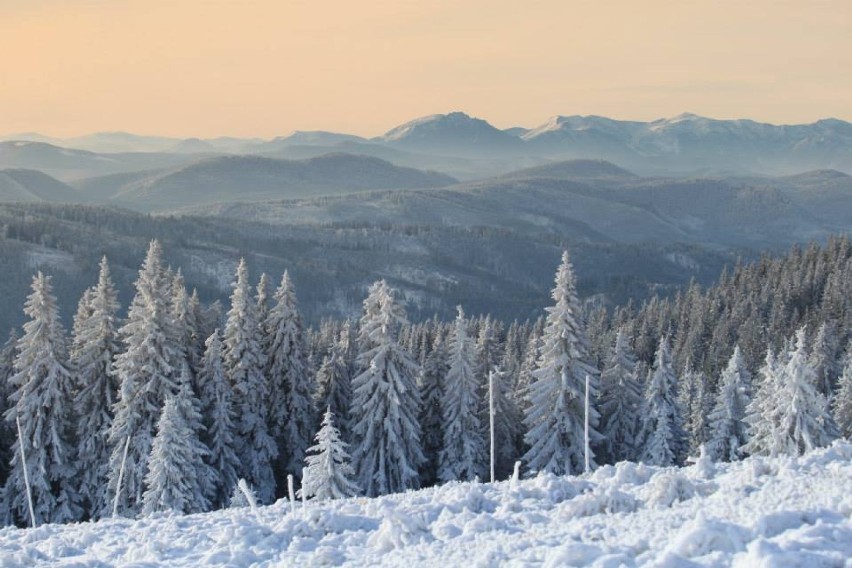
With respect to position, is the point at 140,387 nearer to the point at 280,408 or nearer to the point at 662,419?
the point at 280,408

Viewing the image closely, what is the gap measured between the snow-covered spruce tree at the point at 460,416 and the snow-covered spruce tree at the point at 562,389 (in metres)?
4.18

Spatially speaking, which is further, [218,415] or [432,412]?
[432,412]

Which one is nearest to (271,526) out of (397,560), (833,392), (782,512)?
(397,560)

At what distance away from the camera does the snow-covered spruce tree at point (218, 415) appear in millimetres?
37188

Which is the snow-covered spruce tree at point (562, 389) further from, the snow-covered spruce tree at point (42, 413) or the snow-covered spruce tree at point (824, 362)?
the snow-covered spruce tree at point (824, 362)

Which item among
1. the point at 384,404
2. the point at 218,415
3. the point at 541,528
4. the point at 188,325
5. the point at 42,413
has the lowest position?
the point at 218,415

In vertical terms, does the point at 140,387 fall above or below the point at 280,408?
above

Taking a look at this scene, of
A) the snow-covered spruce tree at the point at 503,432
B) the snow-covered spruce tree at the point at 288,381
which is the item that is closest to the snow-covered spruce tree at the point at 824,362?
the snow-covered spruce tree at the point at 503,432

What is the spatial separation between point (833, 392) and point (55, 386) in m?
53.5

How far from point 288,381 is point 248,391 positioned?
222 cm

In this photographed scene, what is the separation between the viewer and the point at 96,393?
37.3 meters

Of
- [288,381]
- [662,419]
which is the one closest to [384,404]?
[288,381]

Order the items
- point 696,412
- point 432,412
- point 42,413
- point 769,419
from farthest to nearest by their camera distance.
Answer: point 696,412, point 432,412, point 769,419, point 42,413

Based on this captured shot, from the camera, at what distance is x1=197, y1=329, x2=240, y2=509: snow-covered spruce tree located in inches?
1464
